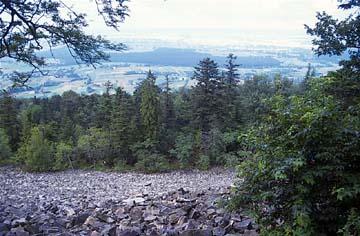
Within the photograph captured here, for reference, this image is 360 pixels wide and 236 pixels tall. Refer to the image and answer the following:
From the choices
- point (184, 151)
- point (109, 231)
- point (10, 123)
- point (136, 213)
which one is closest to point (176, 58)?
point (10, 123)

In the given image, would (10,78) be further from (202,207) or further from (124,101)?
(124,101)

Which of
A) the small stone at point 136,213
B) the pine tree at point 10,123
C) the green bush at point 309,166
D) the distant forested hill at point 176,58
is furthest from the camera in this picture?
the distant forested hill at point 176,58

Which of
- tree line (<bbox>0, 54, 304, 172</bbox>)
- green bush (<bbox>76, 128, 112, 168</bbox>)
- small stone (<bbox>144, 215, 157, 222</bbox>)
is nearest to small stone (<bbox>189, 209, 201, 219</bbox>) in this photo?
small stone (<bbox>144, 215, 157, 222</bbox>)

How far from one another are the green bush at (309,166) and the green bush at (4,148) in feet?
129

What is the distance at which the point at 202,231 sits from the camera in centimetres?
764

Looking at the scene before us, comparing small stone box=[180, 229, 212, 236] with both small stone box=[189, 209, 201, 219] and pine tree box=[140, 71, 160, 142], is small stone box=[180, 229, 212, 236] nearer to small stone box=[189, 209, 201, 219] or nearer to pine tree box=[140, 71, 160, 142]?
small stone box=[189, 209, 201, 219]

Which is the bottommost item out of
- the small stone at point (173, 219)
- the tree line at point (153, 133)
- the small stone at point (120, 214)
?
the tree line at point (153, 133)

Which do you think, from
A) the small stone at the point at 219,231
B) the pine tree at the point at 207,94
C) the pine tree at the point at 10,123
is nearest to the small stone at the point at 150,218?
the small stone at the point at 219,231

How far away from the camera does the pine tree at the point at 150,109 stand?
37094 millimetres

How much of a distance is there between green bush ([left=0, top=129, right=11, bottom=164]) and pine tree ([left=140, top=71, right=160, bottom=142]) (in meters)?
14.6

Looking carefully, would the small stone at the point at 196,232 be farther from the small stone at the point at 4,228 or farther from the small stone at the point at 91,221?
the small stone at the point at 4,228

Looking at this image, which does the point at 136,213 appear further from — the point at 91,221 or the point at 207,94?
the point at 207,94

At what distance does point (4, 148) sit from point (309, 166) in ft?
133

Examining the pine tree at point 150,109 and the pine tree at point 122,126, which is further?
the pine tree at point 122,126
